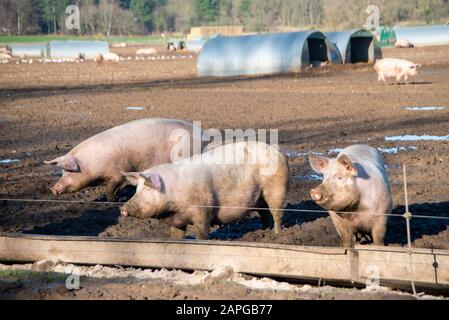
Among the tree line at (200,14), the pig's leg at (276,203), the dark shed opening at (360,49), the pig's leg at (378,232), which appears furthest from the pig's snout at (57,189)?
the tree line at (200,14)

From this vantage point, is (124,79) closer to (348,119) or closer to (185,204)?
(348,119)

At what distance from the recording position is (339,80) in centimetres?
2711

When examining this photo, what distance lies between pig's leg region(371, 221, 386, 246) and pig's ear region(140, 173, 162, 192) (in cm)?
198

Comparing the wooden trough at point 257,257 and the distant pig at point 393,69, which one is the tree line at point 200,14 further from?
the wooden trough at point 257,257

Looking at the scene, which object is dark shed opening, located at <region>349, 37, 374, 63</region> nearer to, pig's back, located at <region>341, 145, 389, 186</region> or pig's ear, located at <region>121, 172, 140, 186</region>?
pig's back, located at <region>341, 145, 389, 186</region>

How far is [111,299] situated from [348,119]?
441 inches

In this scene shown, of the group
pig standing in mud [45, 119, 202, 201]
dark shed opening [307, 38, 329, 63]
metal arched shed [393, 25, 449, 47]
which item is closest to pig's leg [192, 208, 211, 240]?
pig standing in mud [45, 119, 202, 201]

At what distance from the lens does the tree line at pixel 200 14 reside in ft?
293

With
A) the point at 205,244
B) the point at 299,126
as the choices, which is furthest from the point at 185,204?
the point at 299,126

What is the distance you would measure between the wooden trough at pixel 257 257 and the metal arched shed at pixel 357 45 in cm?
2896

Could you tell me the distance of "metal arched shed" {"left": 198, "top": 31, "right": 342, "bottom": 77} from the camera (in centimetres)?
3331

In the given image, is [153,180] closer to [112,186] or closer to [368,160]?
[368,160]

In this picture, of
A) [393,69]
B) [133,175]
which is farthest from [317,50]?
[133,175]

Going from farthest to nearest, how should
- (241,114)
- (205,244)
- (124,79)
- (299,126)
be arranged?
1. (124,79)
2. (241,114)
3. (299,126)
4. (205,244)
